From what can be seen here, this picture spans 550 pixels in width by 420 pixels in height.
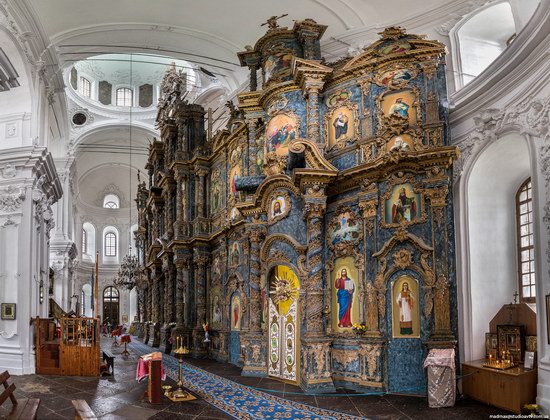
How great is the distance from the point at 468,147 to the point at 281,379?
691 centimetres

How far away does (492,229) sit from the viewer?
41.0 feet

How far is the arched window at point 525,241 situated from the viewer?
11966mm

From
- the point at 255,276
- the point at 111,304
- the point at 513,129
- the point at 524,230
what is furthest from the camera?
the point at 111,304

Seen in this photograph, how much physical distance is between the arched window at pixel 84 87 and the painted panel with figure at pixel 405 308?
2622cm

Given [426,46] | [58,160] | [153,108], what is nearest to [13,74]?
[426,46]

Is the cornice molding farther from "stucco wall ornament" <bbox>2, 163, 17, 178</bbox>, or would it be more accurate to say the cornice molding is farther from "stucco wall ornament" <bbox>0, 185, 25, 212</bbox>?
"stucco wall ornament" <bbox>2, 163, 17, 178</bbox>

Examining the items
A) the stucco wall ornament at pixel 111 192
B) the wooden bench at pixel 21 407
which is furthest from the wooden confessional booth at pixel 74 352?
the stucco wall ornament at pixel 111 192

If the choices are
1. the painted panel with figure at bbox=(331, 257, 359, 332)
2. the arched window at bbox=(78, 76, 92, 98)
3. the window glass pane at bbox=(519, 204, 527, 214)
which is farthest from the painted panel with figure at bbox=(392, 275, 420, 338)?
the arched window at bbox=(78, 76, 92, 98)

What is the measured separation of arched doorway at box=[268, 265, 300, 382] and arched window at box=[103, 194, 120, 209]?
3152 cm

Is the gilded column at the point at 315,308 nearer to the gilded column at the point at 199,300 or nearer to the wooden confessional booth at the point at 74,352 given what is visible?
the wooden confessional booth at the point at 74,352

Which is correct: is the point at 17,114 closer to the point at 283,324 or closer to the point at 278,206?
the point at 278,206

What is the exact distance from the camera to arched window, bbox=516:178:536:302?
1197 centimetres

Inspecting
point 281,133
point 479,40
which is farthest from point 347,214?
point 479,40

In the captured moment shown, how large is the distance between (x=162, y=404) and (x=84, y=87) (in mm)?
26439
